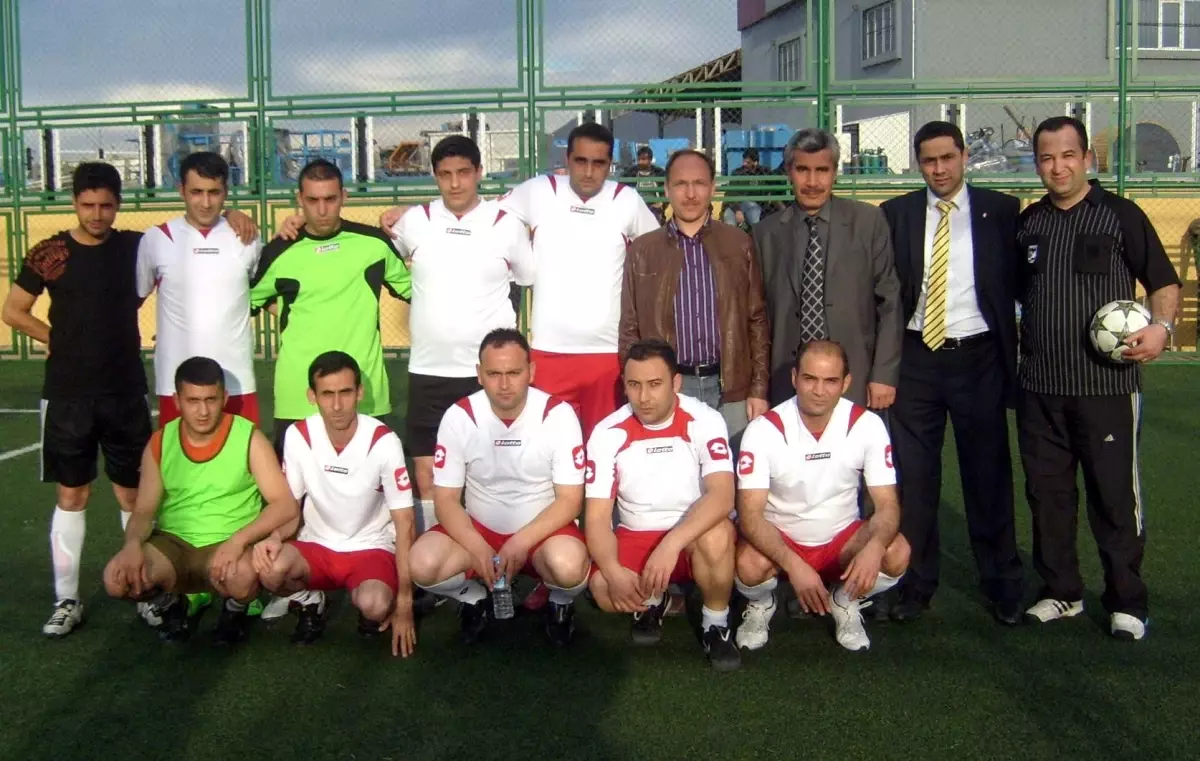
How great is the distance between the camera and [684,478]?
4.49 metres

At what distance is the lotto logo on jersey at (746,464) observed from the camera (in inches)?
173

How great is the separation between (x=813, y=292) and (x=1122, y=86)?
9.12m

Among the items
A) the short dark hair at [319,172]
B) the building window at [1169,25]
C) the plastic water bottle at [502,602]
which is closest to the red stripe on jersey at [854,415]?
the plastic water bottle at [502,602]

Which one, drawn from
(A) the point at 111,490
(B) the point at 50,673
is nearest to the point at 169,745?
(B) the point at 50,673

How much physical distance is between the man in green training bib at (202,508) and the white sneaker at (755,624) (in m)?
1.79

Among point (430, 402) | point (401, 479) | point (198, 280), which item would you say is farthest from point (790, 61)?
point (401, 479)

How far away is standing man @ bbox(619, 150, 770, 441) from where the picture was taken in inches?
191

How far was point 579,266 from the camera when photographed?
517 cm

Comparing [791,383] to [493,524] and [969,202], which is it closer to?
[969,202]

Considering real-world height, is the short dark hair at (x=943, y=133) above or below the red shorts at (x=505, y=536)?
above

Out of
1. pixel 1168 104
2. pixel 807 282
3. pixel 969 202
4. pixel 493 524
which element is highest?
pixel 1168 104

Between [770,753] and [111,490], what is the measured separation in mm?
5219

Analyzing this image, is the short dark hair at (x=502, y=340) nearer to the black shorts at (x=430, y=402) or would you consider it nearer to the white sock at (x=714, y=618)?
the black shorts at (x=430, y=402)

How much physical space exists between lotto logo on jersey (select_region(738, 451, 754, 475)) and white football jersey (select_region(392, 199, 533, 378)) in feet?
4.15
